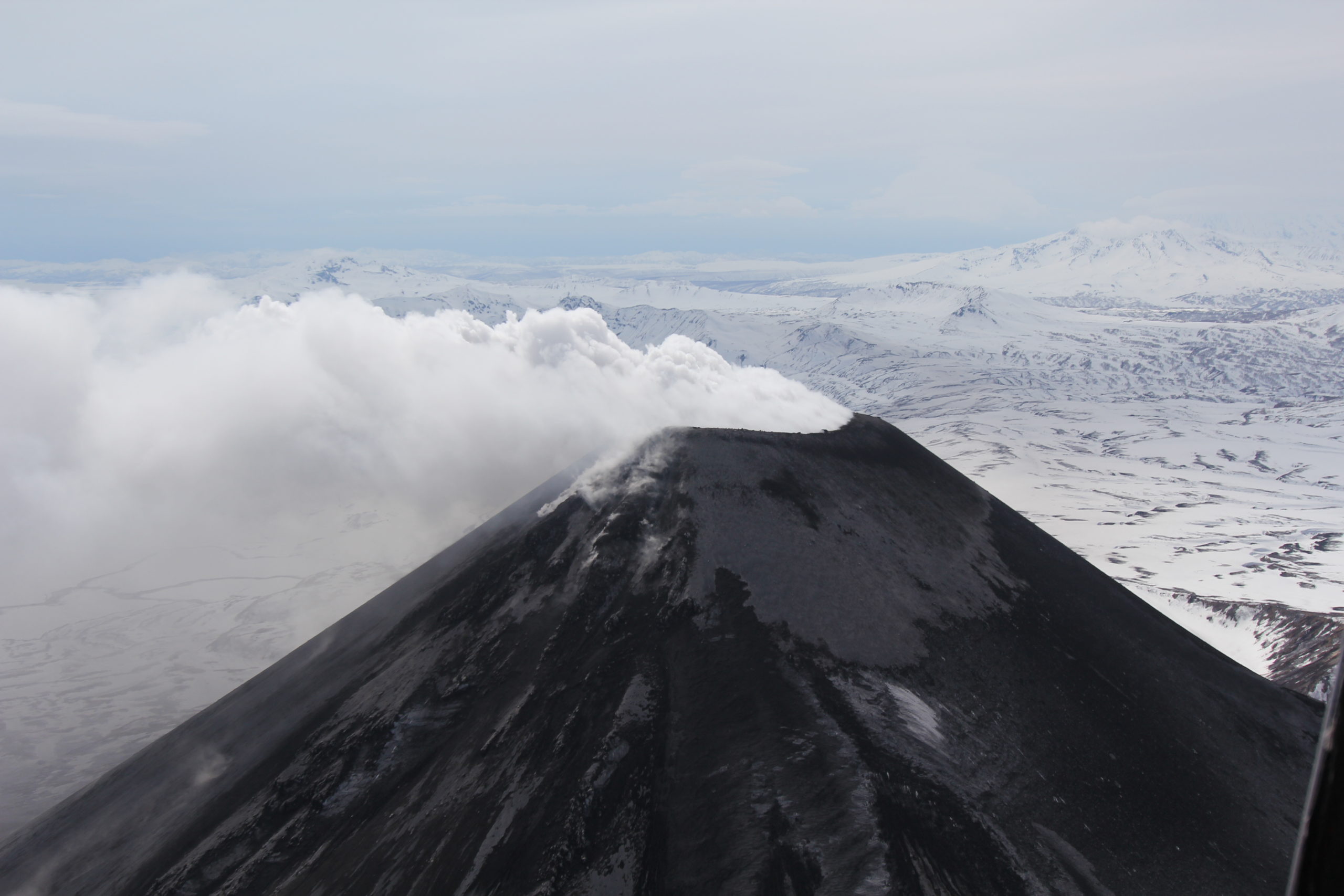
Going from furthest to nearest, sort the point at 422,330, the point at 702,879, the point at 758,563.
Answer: the point at 422,330
the point at 758,563
the point at 702,879

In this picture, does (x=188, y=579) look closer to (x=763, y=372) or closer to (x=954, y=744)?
(x=763, y=372)

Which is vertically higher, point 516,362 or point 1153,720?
point 516,362

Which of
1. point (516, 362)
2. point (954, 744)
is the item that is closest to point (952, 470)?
point (954, 744)

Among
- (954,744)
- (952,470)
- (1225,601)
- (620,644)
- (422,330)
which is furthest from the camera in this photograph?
(422,330)

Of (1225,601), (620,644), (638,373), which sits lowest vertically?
(1225,601)

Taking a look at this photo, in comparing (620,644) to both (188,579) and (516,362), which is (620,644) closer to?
(516,362)

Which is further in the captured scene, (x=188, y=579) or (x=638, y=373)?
(x=188, y=579)
